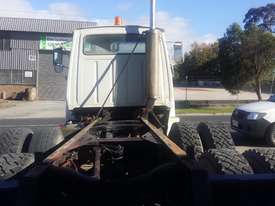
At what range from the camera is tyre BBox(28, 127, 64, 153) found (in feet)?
20.6

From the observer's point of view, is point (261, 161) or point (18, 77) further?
point (18, 77)

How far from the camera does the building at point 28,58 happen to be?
4525cm

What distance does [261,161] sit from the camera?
455 cm

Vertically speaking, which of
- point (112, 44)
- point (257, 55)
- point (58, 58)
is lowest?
point (58, 58)

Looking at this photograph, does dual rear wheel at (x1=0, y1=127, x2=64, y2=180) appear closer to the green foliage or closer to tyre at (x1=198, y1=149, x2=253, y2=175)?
tyre at (x1=198, y1=149, x2=253, y2=175)

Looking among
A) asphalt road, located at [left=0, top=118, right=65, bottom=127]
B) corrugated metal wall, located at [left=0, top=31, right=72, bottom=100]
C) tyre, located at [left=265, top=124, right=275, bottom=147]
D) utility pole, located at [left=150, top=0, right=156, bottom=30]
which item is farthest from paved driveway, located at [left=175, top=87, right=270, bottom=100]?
utility pole, located at [left=150, top=0, right=156, bottom=30]

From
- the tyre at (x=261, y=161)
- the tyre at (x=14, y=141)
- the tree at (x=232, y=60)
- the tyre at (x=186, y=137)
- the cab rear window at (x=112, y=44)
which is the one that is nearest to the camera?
the tyre at (x=261, y=161)

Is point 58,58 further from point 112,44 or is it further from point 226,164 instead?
point 226,164

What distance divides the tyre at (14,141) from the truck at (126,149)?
0.5 inches

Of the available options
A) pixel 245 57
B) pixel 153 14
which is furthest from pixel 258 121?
pixel 245 57

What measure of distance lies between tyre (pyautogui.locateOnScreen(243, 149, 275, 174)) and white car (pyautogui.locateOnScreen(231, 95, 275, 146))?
347 inches

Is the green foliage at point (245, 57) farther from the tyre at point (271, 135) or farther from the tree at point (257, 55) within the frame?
the tyre at point (271, 135)

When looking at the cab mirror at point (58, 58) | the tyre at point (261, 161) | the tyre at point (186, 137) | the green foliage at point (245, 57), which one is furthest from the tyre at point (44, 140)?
the green foliage at point (245, 57)

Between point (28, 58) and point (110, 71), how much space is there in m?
39.4
